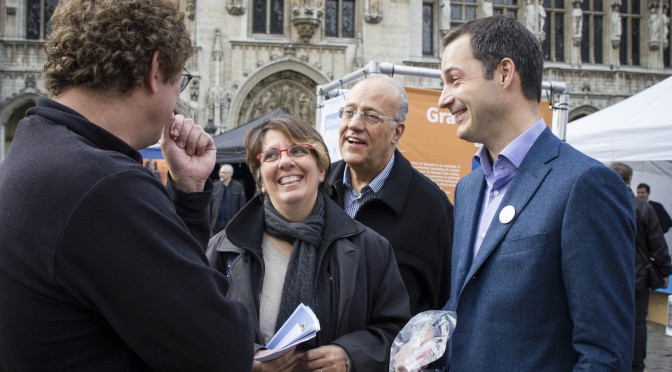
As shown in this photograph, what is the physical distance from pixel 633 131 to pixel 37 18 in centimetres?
1440

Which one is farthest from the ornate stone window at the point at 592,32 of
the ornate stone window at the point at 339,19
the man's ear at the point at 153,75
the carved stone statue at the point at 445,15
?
the man's ear at the point at 153,75

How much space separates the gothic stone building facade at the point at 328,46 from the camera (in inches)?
613

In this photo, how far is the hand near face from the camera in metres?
1.70

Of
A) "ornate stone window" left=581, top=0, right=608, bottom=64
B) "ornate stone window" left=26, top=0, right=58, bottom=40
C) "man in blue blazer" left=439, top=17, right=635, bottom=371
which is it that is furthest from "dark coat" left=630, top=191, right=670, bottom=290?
"ornate stone window" left=26, top=0, right=58, bottom=40

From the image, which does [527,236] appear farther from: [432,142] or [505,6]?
[505,6]

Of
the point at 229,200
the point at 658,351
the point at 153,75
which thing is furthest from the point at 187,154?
the point at 229,200

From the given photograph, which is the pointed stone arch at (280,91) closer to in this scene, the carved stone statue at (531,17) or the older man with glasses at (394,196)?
the carved stone statue at (531,17)

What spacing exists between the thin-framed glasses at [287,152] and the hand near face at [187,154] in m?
0.55

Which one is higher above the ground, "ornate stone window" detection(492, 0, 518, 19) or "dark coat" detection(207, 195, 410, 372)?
"ornate stone window" detection(492, 0, 518, 19)

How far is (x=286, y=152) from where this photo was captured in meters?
2.32

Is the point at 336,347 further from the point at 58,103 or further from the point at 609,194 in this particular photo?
the point at 58,103

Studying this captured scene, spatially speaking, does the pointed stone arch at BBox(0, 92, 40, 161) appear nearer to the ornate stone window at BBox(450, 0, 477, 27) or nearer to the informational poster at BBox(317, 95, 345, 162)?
the ornate stone window at BBox(450, 0, 477, 27)

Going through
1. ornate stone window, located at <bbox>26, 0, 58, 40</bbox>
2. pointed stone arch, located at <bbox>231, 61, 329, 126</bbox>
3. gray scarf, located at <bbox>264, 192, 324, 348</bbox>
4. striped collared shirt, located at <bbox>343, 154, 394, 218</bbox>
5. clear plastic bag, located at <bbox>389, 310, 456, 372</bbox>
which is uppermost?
ornate stone window, located at <bbox>26, 0, 58, 40</bbox>

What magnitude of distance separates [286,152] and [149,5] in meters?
1.03
